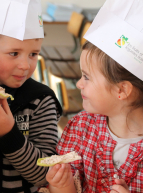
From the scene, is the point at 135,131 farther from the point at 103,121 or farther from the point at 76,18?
the point at 76,18

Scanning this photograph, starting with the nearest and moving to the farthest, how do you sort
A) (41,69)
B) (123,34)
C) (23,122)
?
(123,34), (23,122), (41,69)

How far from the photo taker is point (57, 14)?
12.1 ft

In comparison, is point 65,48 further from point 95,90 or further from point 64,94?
point 95,90

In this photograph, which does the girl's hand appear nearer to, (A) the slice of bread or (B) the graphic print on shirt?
(A) the slice of bread

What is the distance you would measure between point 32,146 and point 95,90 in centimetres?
28

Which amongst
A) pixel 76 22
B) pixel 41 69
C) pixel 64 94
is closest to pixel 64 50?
pixel 76 22

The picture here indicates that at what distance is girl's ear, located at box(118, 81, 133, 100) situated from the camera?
0.84 metres

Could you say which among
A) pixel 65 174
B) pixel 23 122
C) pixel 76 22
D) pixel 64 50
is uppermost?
pixel 76 22

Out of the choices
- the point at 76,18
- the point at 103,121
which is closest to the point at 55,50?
the point at 76,18

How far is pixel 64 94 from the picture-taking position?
6.08ft

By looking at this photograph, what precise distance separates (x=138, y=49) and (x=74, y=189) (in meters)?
0.49

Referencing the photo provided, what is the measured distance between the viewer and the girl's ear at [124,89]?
841 mm

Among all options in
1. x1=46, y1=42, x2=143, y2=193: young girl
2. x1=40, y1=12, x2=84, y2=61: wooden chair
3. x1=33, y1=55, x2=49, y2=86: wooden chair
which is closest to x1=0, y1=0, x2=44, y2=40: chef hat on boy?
x1=46, y1=42, x2=143, y2=193: young girl

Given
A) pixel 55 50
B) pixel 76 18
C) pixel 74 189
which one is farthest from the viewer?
pixel 76 18
